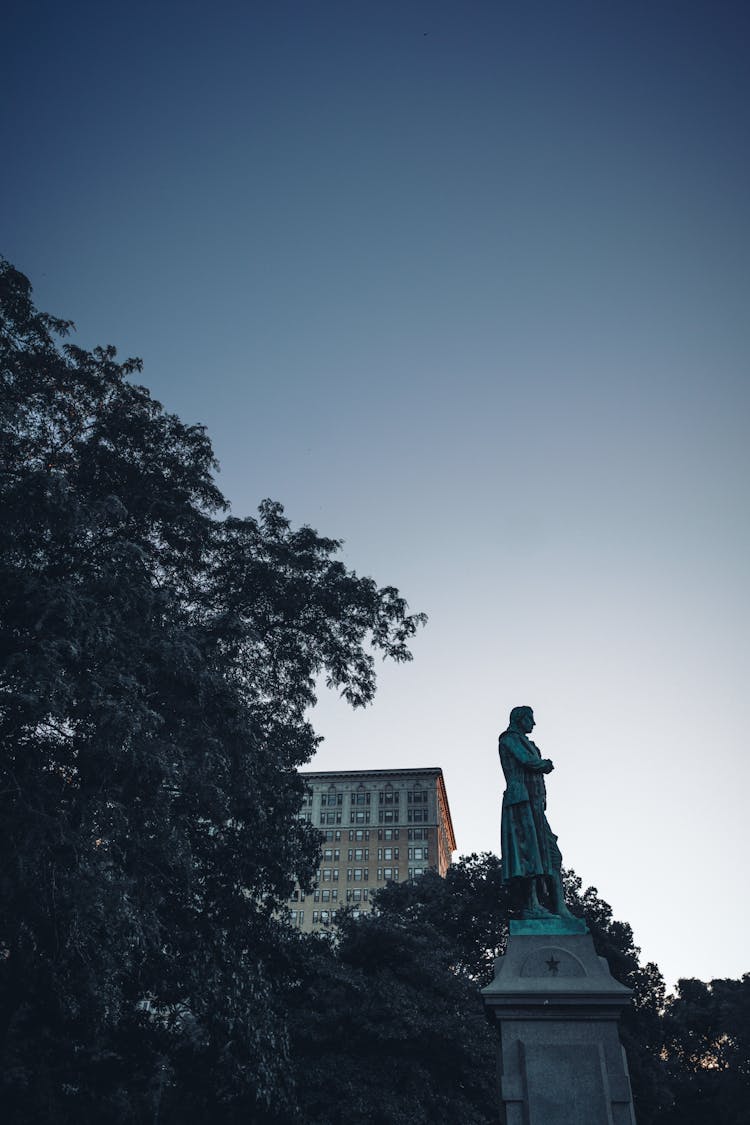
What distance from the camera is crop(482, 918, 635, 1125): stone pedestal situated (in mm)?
6922

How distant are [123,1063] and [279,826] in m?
6.47

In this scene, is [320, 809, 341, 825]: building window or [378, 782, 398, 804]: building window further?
[378, 782, 398, 804]: building window

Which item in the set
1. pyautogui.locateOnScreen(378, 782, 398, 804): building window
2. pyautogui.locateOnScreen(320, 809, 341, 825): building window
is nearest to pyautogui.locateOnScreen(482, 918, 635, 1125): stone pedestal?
pyautogui.locateOnScreen(378, 782, 398, 804): building window

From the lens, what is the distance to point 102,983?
11.1 metres

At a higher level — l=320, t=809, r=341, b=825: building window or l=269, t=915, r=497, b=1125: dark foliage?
l=320, t=809, r=341, b=825: building window

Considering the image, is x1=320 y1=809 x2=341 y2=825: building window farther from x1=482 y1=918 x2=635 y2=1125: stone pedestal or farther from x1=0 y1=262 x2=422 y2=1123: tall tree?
x1=482 y1=918 x2=635 y2=1125: stone pedestal

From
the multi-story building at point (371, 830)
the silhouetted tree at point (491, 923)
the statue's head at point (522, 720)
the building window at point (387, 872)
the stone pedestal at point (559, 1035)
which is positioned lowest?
the stone pedestal at point (559, 1035)

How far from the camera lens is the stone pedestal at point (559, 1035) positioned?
273 inches

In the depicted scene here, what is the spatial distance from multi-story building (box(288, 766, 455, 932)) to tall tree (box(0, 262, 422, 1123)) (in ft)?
221

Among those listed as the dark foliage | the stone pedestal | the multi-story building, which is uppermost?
the multi-story building

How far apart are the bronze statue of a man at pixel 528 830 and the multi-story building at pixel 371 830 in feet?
246

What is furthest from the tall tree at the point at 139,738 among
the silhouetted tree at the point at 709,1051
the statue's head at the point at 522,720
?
the silhouetted tree at the point at 709,1051

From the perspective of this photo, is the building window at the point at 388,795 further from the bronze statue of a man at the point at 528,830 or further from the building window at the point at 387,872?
the bronze statue of a man at the point at 528,830

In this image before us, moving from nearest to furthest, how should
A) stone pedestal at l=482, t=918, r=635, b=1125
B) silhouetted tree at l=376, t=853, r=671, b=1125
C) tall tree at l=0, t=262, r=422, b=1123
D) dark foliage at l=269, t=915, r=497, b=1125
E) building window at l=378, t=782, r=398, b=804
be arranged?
stone pedestal at l=482, t=918, r=635, b=1125 < tall tree at l=0, t=262, r=422, b=1123 < dark foliage at l=269, t=915, r=497, b=1125 < silhouetted tree at l=376, t=853, r=671, b=1125 < building window at l=378, t=782, r=398, b=804
